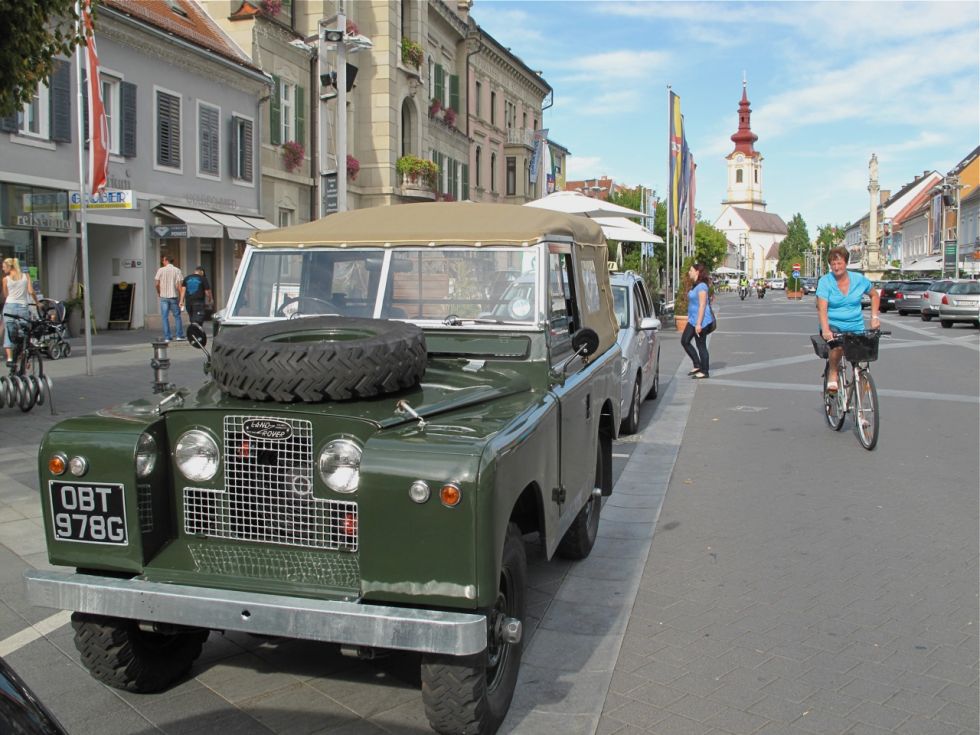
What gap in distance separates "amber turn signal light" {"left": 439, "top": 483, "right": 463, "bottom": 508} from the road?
3.45 feet

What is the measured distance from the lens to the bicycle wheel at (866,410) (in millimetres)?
8805

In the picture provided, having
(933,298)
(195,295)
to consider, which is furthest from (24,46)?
(933,298)

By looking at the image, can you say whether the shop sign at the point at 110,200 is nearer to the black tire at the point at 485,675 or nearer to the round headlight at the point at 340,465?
the round headlight at the point at 340,465

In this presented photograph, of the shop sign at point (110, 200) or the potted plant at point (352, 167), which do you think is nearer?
the shop sign at point (110, 200)

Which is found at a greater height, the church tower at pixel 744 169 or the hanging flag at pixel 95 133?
the church tower at pixel 744 169

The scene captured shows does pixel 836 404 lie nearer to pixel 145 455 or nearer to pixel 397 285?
pixel 397 285

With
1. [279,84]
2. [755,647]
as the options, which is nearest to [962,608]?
[755,647]

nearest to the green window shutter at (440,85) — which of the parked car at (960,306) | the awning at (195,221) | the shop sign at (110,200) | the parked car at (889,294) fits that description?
the awning at (195,221)

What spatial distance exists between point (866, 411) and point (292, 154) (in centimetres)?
2279

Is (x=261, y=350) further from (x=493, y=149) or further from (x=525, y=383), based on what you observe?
(x=493, y=149)

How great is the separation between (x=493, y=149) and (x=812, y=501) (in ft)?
143

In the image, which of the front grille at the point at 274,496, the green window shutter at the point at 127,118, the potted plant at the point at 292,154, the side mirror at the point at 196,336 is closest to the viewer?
the front grille at the point at 274,496

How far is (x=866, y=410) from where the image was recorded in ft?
29.4

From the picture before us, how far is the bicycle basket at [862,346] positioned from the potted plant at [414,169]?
25547mm
